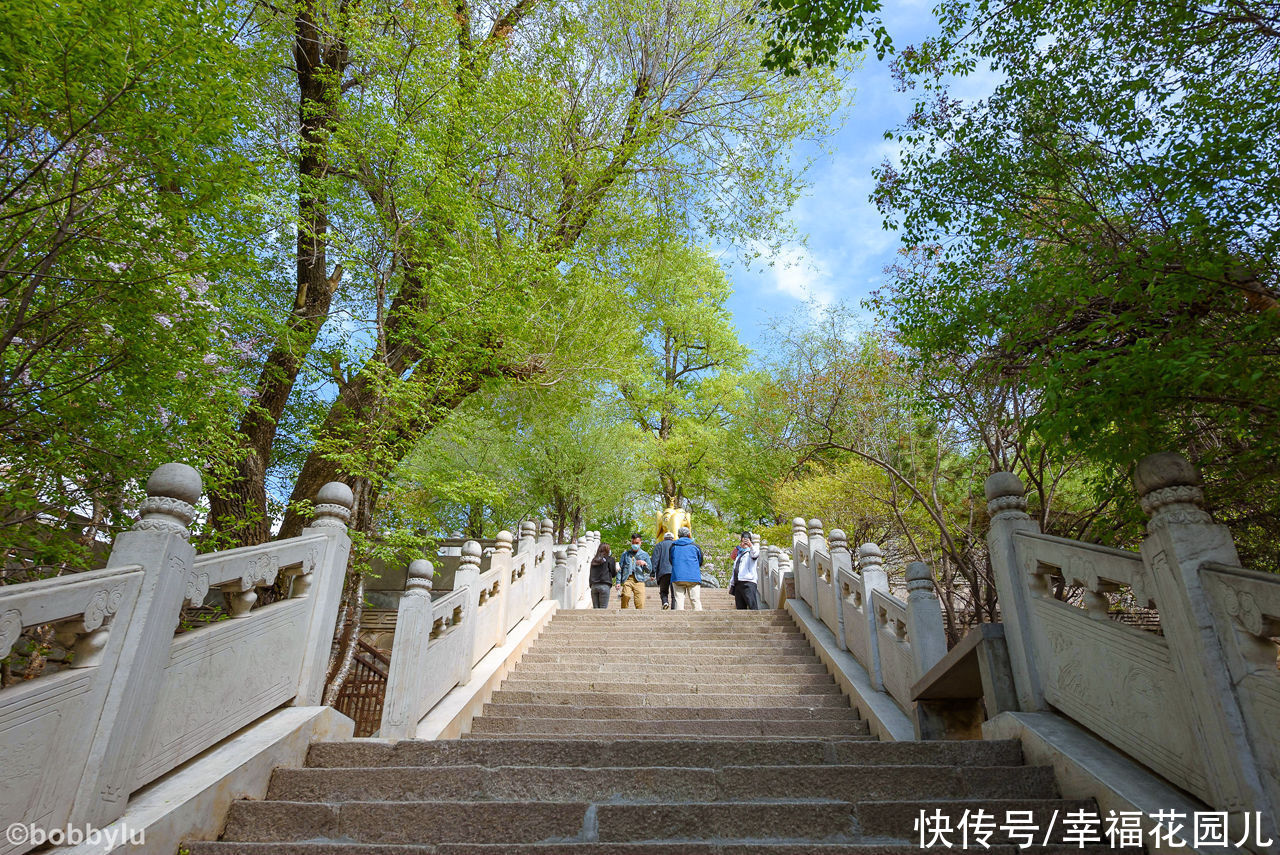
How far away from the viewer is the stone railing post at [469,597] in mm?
5840

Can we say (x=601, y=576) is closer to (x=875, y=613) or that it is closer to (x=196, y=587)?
(x=875, y=613)

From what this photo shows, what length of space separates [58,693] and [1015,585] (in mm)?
4355

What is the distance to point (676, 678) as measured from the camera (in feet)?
23.3

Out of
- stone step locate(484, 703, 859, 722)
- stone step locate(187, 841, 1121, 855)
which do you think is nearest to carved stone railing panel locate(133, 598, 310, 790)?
stone step locate(187, 841, 1121, 855)

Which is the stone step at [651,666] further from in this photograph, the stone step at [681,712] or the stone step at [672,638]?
the stone step at [681,712]

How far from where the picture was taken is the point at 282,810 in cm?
283

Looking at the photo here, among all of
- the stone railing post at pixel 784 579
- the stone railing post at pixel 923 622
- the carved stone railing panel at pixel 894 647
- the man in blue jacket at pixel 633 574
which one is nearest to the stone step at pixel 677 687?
the carved stone railing panel at pixel 894 647

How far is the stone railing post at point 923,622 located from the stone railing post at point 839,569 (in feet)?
6.40

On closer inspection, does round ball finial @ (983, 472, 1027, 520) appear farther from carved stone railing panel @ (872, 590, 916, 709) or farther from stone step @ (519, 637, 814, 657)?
stone step @ (519, 637, 814, 657)

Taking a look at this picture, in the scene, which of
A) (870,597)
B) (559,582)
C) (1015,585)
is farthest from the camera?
(559,582)

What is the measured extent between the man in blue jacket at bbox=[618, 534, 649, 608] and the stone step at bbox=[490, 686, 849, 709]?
19.4 ft

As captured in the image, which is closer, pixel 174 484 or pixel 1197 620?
pixel 1197 620

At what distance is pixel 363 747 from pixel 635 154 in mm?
10026

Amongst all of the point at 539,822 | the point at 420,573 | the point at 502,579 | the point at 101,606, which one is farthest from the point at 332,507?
the point at 502,579
